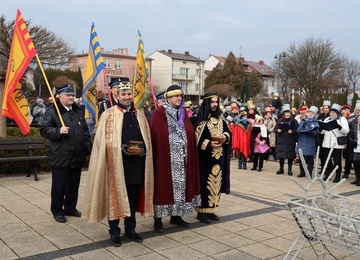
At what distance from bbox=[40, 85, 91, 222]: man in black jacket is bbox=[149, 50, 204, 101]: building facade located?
69.9 metres

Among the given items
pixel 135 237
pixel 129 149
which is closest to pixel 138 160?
pixel 129 149

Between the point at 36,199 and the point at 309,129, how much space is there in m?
6.47

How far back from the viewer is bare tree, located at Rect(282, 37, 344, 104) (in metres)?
47.6

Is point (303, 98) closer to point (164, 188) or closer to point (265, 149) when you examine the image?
point (265, 149)

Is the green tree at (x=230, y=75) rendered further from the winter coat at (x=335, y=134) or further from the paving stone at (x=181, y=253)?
the paving stone at (x=181, y=253)

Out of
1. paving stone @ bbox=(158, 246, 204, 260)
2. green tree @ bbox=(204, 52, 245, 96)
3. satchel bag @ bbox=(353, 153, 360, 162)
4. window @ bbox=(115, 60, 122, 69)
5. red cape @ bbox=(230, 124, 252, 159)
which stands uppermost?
window @ bbox=(115, 60, 122, 69)

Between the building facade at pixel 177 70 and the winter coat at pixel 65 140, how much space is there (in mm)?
69890

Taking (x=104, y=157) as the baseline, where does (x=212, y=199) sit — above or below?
below

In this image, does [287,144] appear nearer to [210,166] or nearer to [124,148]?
[210,166]

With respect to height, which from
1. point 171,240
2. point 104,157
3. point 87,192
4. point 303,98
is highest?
point 303,98

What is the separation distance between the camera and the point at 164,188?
5273 millimetres

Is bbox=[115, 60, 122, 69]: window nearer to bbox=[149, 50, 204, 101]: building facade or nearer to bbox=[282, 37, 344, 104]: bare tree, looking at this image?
bbox=[149, 50, 204, 101]: building facade

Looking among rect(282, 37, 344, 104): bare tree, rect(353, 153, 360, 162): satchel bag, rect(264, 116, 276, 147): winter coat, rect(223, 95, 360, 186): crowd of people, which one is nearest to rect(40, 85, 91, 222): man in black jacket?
rect(223, 95, 360, 186): crowd of people

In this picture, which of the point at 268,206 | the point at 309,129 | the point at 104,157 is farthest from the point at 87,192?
the point at 309,129
